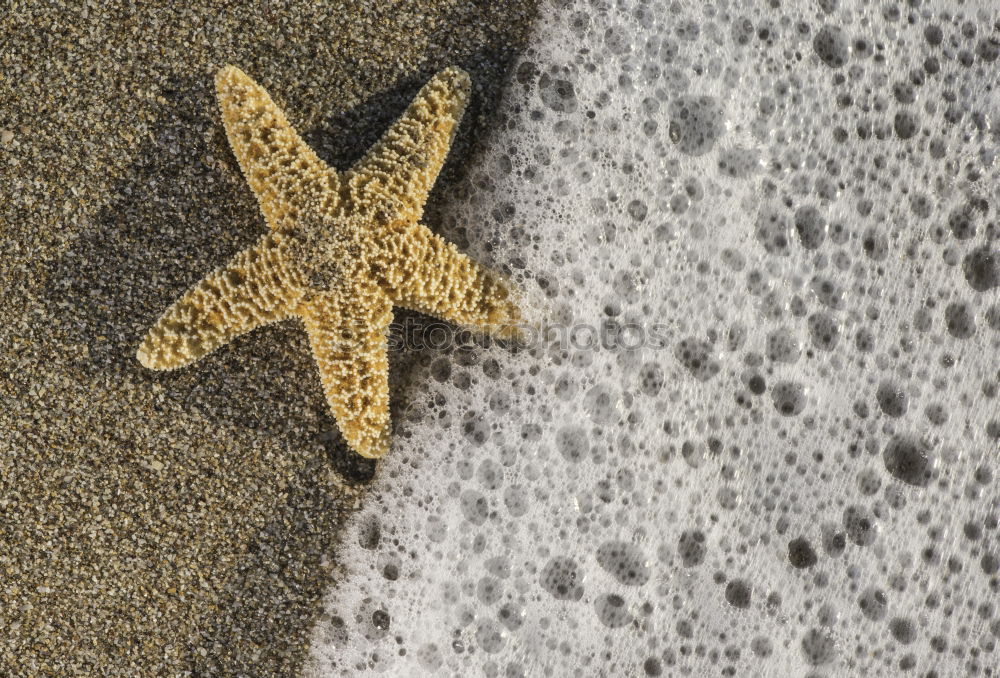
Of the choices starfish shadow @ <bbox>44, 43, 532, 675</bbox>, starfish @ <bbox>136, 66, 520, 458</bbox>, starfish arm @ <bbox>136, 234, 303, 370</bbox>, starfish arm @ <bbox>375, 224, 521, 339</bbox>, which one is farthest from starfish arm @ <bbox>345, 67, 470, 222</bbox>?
starfish arm @ <bbox>136, 234, 303, 370</bbox>

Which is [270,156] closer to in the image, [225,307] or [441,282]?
[225,307]

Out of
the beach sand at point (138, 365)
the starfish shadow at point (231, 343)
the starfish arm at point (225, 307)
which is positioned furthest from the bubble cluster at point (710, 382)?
the starfish arm at point (225, 307)

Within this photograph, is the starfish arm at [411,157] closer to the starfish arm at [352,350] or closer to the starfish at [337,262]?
the starfish at [337,262]

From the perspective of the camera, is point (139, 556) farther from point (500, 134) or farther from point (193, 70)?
point (500, 134)

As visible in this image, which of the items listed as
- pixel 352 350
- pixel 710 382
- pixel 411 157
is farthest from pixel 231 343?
pixel 710 382

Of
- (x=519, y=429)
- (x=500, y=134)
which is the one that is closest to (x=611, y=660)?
(x=519, y=429)

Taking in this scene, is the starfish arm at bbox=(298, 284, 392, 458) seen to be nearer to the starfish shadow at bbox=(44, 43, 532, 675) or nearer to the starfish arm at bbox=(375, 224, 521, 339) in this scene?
the starfish arm at bbox=(375, 224, 521, 339)
